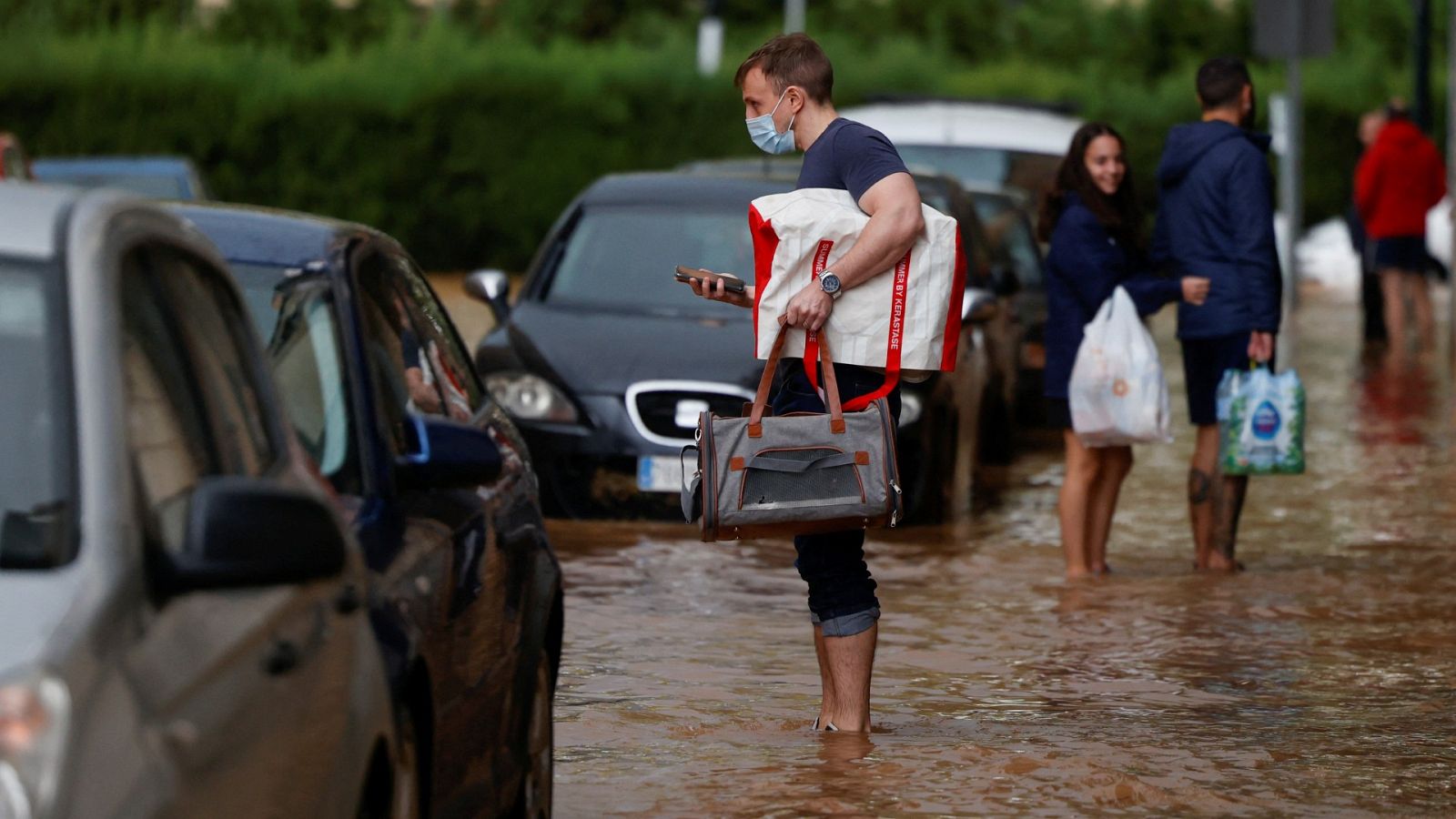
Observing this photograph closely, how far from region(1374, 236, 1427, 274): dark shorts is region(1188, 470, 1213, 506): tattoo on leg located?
12631mm

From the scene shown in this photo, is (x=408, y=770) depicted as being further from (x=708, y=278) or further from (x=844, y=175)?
(x=844, y=175)

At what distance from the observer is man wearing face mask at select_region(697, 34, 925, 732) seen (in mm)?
6773

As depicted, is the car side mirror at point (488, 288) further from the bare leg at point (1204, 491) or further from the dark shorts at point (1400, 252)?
the dark shorts at point (1400, 252)

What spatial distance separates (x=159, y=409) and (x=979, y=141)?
16.2 meters

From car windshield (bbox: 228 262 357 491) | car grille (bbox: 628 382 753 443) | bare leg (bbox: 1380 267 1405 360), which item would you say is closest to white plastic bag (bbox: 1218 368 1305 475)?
car grille (bbox: 628 382 753 443)

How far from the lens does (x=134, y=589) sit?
3.40 metres

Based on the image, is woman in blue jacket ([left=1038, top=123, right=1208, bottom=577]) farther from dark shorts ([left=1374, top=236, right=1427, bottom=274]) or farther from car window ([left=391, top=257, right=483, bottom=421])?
dark shorts ([left=1374, top=236, right=1427, bottom=274])

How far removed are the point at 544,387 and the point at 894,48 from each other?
30653 mm

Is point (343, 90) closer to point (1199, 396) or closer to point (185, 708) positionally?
point (1199, 396)

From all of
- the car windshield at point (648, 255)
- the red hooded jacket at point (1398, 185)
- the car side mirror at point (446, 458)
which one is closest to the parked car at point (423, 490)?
the car side mirror at point (446, 458)

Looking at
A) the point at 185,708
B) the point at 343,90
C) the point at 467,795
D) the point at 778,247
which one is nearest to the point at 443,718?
the point at 467,795

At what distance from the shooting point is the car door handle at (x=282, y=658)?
379 centimetres

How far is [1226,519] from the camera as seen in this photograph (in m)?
10.9

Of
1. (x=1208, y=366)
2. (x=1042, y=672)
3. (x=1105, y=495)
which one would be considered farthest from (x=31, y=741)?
(x=1208, y=366)
